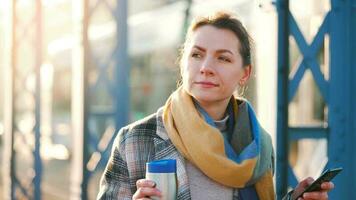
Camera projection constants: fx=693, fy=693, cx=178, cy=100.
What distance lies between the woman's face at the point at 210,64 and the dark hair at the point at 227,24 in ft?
0.05

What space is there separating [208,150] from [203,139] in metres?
0.04

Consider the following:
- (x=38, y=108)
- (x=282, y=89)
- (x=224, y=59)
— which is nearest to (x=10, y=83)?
(x=38, y=108)

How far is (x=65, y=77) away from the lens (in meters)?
21.1

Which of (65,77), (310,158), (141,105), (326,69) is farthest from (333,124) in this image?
(65,77)

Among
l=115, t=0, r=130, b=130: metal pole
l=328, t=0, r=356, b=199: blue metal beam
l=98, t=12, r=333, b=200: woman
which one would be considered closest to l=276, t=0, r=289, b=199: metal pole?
l=328, t=0, r=356, b=199: blue metal beam

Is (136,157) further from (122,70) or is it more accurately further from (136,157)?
(122,70)

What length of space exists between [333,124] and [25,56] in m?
4.89

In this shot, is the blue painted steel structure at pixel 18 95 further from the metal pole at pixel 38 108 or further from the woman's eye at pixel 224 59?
the woman's eye at pixel 224 59

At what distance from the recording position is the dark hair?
7.33 ft

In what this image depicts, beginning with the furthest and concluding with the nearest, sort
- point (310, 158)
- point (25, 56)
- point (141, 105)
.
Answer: point (141, 105), point (310, 158), point (25, 56)

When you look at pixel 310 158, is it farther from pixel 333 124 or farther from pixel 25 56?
pixel 333 124

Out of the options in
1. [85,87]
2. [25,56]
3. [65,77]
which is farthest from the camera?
[65,77]

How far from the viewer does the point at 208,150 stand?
2166 millimetres

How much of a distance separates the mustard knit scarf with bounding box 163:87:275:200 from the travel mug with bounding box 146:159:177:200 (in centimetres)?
19
